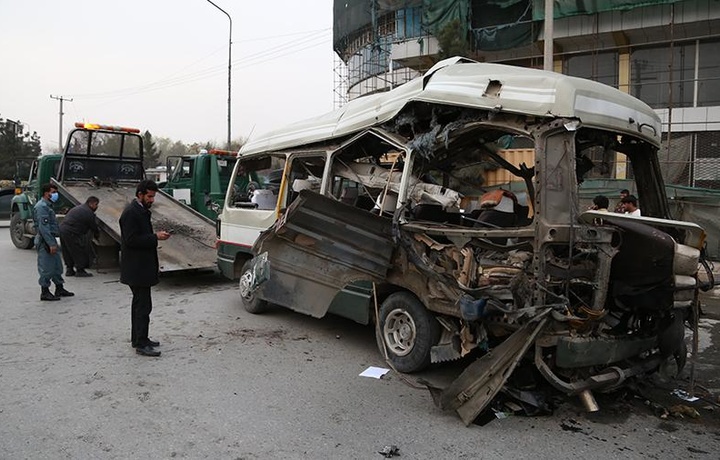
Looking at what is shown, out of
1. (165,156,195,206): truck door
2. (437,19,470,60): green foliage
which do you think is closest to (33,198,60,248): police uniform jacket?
(165,156,195,206): truck door

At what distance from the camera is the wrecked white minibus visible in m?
3.71

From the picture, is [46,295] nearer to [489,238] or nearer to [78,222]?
[78,222]

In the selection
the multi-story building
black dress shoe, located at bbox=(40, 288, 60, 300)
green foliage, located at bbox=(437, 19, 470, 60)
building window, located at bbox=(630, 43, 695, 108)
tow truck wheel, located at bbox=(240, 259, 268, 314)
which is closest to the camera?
tow truck wheel, located at bbox=(240, 259, 268, 314)

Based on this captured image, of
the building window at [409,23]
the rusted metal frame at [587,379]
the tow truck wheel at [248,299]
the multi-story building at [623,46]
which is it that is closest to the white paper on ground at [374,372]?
the rusted metal frame at [587,379]

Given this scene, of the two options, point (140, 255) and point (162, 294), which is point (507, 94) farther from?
point (162, 294)

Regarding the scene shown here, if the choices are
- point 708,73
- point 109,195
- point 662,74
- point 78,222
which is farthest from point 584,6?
point 78,222

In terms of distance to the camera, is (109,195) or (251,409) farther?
(109,195)

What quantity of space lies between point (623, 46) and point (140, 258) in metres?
16.4

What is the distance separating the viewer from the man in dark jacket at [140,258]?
17.0ft

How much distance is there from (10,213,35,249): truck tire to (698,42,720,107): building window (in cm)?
1886

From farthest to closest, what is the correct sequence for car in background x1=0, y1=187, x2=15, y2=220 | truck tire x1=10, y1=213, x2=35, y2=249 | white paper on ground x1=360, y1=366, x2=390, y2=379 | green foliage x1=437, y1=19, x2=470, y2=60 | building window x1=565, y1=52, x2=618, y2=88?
car in background x1=0, y1=187, x2=15, y2=220 → green foliage x1=437, y1=19, x2=470, y2=60 → building window x1=565, y1=52, x2=618, y2=88 → truck tire x1=10, y1=213, x2=35, y2=249 → white paper on ground x1=360, y1=366, x2=390, y2=379

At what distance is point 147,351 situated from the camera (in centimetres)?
530

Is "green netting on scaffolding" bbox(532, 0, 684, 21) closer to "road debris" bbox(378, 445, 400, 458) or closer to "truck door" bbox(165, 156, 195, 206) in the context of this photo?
"truck door" bbox(165, 156, 195, 206)

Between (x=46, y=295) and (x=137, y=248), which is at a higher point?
(x=137, y=248)
